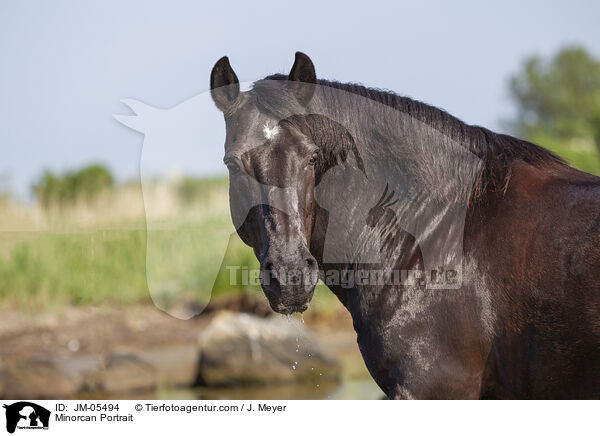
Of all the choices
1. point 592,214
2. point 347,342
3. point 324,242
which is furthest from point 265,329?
point 592,214

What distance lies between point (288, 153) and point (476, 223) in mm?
1012

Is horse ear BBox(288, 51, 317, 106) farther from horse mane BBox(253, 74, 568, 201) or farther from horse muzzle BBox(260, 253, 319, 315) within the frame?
horse muzzle BBox(260, 253, 319, 315)

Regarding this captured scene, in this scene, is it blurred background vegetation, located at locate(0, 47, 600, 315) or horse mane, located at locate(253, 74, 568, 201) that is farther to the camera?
blurred background vegetation, located at locate(0, 47, 600, 315)

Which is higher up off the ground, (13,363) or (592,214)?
(592,214)

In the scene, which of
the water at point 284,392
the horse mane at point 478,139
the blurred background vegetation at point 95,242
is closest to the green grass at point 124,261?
the blurred background vegetation at point 95,242

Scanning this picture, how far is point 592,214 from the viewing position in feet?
9.32

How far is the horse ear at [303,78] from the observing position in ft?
9.97

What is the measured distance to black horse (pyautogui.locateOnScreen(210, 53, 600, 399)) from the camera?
2795 mm

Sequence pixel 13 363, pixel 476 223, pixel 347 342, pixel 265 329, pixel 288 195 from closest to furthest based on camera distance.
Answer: pixel 288 195 → pixel 476 223 → pixel 13 363 → pixel 265 329 → pixel 347 342

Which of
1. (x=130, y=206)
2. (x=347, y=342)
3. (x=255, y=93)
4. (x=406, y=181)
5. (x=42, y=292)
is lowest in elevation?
(x=347, y=342)

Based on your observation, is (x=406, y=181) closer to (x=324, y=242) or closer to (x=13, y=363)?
(x=324, y=242)
